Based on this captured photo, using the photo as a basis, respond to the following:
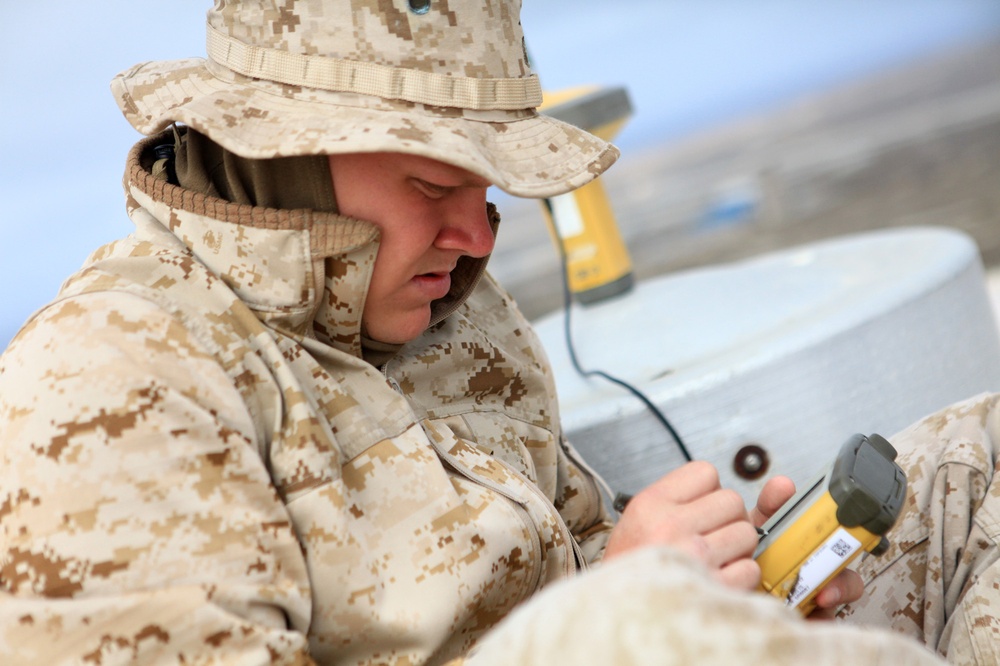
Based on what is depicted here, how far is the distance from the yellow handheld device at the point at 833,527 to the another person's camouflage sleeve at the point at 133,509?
419 millimetres

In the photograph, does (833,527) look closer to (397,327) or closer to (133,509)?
(397,327)

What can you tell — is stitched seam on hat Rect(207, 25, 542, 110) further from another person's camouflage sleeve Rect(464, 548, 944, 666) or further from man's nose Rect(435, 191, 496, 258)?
another person's camouflage sleeve Rect(464, 548, 944, 666)

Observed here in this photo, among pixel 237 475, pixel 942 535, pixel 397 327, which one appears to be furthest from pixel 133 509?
pixel 942 535

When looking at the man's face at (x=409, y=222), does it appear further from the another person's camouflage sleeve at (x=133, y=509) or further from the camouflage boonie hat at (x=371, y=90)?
the another person's camouflage sleeve at (x=133, y=509)

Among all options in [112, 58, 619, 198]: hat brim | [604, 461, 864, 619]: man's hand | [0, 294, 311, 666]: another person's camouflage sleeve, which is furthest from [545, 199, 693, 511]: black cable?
[0, 294, 311, 666]: another person's camouflage sleeve

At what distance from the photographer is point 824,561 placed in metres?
0.96

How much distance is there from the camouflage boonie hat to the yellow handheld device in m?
0.36

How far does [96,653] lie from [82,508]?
0.34 ft

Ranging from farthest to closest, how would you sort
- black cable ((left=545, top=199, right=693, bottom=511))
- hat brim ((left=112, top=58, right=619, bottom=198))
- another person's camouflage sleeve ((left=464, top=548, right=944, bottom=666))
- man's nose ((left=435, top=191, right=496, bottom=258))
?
black cable ((left=545, top=199, right=693, bottom=511)) → man's nose ((left=435, top=191, right=496, bottom=258)) → hat brim ((left=112, top=58, right=619, bottom=198)) → another person's camouflage sleeve ((left=464, top=548, right=944, bottom=666))

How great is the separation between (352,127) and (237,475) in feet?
1.00

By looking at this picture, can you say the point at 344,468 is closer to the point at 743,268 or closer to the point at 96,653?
the point at 96,653

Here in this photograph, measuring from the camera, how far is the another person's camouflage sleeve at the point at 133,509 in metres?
0.78

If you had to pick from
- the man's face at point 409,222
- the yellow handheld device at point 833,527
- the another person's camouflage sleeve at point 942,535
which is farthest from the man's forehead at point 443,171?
the another person's camouflage sleeve at point 942,535

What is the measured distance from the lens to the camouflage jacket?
0.79 metres
